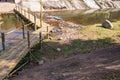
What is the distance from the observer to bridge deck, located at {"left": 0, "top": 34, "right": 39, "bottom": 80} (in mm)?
15487

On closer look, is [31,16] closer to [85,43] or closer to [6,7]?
[85,43]

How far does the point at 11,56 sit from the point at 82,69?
494 cm

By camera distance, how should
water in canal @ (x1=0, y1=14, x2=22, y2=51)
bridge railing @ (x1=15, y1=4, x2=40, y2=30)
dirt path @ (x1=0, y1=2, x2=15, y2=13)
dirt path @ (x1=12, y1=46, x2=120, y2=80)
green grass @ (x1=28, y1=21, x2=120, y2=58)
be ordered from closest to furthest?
dirt path @ (x1=12, y1=46, x2=120, y2=80) < green grass @ (x1=28, y1=21, x2=120, y2=58) < water in canal @ (x1=0, y1=14, x2=22, y2=51) < bridge railing @ (x1=15, y1=4, x2=40, y2=30) < dirt path @ (x1=0, y1=2, x2=15, y2=13)

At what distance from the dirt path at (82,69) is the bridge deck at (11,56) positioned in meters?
0.67

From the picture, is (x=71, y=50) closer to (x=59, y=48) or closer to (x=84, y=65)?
(x=59, y=48)

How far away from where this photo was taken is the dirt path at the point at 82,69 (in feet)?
46.6

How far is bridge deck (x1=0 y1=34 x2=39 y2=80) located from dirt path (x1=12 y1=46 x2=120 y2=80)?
2.19ft

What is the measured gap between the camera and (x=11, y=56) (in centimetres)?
1770

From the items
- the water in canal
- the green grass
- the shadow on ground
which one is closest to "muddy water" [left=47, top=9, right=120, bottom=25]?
the water in canal

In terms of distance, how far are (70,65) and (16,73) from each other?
10.5 feet

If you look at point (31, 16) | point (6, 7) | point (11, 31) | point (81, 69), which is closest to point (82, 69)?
point (81, 69)

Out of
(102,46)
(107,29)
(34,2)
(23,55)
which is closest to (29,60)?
(23,55)

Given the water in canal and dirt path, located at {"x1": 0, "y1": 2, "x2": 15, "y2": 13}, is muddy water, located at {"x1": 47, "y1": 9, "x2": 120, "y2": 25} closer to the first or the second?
dirt path, located at {"x1": 0, "y1": 2, "x2": 15, "y2": 13}

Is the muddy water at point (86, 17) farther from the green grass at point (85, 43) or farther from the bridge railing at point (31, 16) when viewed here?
the green grass at point (85, 43)
